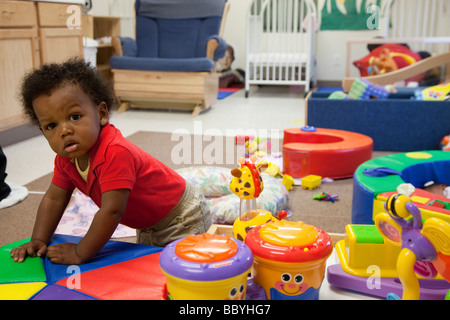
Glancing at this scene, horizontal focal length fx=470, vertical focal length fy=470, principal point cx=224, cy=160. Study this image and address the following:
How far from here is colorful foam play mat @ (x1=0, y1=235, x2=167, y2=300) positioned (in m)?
0.79

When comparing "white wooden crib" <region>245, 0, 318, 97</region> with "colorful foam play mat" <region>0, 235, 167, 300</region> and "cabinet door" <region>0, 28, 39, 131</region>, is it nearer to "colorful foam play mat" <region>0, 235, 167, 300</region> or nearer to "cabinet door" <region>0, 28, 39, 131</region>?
"cabinet door" <region>0, 28, 39, 131</region>

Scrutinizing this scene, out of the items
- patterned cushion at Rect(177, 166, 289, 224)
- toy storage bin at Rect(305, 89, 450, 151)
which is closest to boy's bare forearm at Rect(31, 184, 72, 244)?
patterned cushion at Rect(177, 166, 289, 224)

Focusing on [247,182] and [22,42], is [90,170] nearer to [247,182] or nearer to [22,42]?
→ [247,182]

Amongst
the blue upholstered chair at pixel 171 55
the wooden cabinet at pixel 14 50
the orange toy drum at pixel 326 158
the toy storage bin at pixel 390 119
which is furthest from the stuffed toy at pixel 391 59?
the wooden cabinet at pixel 14 50

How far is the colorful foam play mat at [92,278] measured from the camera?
790 mm

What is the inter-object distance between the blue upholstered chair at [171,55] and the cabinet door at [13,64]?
0.95m

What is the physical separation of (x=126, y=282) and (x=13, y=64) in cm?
213

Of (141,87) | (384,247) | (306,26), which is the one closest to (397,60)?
(306,26)

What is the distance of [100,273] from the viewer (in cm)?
86

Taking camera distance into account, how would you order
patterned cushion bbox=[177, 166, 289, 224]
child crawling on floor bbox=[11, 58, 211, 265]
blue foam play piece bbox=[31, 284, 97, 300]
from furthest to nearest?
patterned cushion bbox=[177, 166, 289, 224] → child crawling on floor bbox=[11, 58, 211, 265] → blue foam play piece bbox=[31, 284, 97, 300]

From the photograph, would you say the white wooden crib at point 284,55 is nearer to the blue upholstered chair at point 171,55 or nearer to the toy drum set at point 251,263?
the blue upholstered chair at point 171,55

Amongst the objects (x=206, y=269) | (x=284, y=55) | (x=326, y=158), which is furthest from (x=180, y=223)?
(x=284, y=55)

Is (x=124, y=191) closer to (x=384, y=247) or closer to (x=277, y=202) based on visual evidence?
(x=384, y=247)
